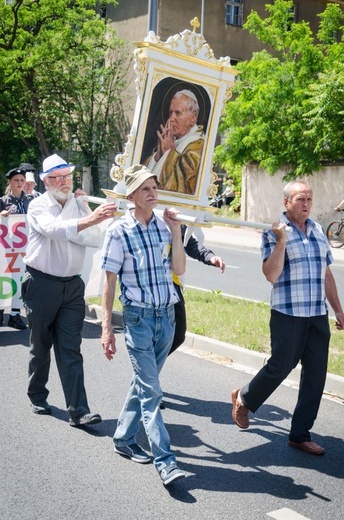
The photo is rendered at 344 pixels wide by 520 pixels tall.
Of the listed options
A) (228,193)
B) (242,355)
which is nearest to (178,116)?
(242,355)

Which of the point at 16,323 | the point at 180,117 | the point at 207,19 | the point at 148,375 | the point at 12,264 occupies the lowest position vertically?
the point at 16,323

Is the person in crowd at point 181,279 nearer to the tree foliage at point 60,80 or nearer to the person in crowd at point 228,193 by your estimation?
the person in crowd at point 228,193

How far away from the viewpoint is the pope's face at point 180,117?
6098mm

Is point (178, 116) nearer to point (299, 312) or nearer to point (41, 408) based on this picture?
point (299, 312)

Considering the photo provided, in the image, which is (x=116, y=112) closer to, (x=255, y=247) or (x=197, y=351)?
(x=255, y=247)

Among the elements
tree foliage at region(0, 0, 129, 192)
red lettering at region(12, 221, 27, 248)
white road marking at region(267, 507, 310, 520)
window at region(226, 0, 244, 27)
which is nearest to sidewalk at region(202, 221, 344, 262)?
red lettering at region(12, 221, 27, 248)

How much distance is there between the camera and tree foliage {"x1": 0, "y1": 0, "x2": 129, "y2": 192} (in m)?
31.2

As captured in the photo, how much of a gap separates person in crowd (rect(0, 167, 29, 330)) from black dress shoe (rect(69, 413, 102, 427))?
359cm

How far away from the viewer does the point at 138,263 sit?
15.1 ft

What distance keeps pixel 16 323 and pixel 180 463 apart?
4.51 meters

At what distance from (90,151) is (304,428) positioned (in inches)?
1204

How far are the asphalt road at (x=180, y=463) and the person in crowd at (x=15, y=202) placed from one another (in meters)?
2.11

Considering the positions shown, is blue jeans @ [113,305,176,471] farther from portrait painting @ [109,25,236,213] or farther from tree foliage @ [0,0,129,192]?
tree foliage @ [0,0,129,192]

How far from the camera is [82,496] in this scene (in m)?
4.21
